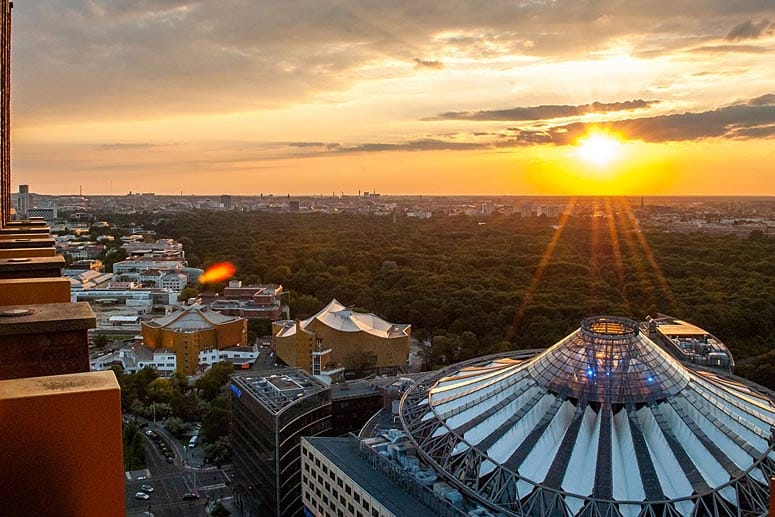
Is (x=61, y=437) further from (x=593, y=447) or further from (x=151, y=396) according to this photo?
(x=151, y=396)

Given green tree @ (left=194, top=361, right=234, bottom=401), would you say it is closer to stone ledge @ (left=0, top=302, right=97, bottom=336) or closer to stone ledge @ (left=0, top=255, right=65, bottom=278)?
stone ledge @ (left=0, top=255, right=65, bottom=278)

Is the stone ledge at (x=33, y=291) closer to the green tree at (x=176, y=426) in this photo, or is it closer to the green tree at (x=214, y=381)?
the green tree at (x=176, y=426)

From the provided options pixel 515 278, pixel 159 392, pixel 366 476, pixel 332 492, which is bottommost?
pixel 159 392

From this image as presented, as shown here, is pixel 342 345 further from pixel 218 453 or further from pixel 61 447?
pixel 61 447

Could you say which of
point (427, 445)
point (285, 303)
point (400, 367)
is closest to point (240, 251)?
point (285, 303)

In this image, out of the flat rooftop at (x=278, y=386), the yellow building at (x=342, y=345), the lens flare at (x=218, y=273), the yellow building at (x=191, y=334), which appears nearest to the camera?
the flat rooftop at (x=278, y=386)

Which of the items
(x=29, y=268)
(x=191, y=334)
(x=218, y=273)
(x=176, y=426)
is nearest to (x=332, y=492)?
(x=176, y=426)

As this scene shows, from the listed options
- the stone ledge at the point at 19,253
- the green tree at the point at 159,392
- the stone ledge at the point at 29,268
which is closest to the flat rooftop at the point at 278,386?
the green tree at the point at 159,392
